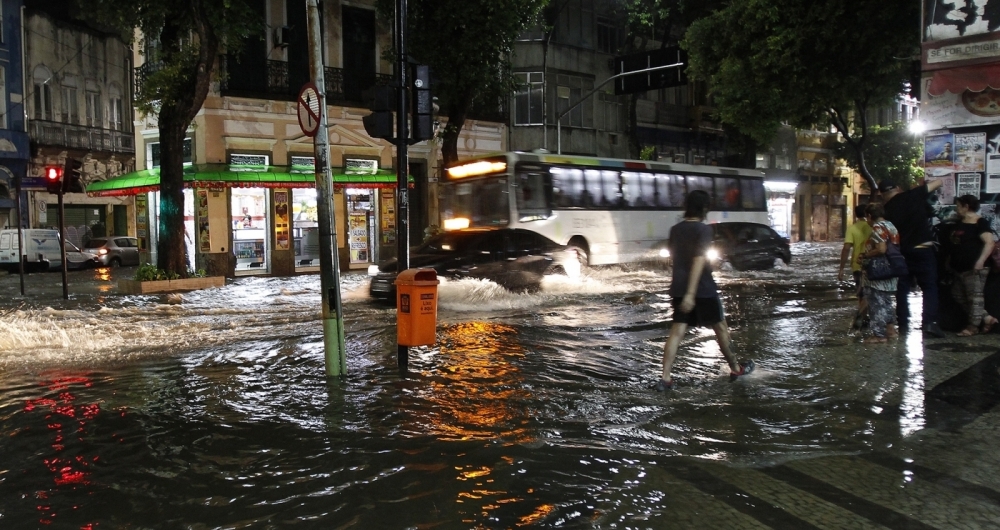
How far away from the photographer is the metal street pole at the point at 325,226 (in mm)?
7391

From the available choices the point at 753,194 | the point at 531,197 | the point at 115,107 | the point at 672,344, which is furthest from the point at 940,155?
the point at 115,107

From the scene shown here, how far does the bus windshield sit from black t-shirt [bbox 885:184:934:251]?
31.1ft

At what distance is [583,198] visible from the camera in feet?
61.9

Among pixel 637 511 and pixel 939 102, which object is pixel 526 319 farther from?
pixel 637 511

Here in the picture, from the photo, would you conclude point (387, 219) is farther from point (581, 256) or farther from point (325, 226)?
point (325, 226)

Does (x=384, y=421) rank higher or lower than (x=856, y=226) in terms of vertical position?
lower

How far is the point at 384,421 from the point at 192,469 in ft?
4.89

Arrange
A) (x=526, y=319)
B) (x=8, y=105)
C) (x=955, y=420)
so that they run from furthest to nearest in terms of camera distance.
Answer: (x=8, y=105) → (x=526, y=319) → (x=955, y=420)

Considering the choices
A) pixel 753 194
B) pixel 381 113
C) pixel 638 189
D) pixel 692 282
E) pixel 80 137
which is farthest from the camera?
pixel 80 137

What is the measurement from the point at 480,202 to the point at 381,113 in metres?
9.71

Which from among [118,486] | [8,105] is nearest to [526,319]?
[118,486]

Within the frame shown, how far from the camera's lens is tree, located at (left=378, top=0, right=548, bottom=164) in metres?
21.4

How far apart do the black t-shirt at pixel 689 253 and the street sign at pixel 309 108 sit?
348 centimetres

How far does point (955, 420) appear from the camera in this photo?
5.73 metres
